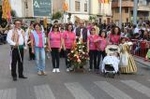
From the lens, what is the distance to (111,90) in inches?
408

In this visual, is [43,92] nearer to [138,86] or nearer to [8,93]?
[8,93]

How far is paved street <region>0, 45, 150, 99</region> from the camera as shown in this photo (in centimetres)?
966

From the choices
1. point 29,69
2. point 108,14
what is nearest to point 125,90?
point 29,69

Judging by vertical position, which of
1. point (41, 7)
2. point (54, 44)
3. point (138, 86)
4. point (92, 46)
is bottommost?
point (138, 86)

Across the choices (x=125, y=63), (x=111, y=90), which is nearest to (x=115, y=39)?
(x=125, y=63)

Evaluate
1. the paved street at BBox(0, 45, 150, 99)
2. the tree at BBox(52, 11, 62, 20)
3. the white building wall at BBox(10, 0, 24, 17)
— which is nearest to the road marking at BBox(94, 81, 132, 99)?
the paved street at BBox(0, 45, 150, 99)

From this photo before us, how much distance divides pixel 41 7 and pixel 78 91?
200 ft

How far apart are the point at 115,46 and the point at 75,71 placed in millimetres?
1742

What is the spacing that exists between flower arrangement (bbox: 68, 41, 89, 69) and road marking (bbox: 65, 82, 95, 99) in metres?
2.37

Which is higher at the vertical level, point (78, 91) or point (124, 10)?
point (124, 10)

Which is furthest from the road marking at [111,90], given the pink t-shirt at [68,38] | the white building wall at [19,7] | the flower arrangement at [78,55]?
the white building wall at [19,7]

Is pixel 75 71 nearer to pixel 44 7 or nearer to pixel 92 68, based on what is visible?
pixel 92 68

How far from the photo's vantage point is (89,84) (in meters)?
11.3

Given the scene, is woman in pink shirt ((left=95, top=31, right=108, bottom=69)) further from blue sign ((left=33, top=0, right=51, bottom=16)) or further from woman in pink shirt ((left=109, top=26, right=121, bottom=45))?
blue sign ((left=33, top=0, right=51, bottom=16))
